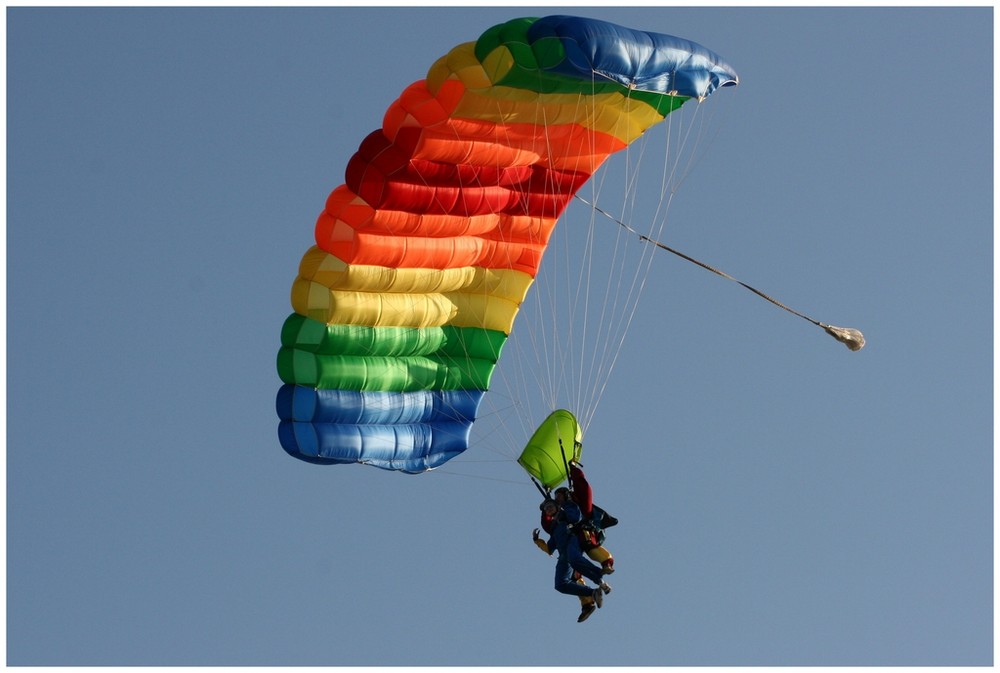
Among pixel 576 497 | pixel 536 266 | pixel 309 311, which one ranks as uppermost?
pixel 536 266

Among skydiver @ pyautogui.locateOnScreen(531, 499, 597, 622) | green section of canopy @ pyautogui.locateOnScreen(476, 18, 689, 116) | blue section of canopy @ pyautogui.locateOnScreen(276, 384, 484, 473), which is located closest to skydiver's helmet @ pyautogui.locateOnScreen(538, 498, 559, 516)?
skydiver @ pyautogui.locateOnScreen(531, 499, 597, 622)

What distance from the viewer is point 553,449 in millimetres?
20422

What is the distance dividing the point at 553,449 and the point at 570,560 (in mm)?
1400

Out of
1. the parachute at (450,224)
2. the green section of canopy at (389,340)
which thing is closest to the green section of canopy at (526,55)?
the parachute at (450,224)

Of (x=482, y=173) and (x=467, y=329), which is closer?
(x=482, y=173)

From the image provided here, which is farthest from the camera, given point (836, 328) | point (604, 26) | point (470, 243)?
point (470, 243)

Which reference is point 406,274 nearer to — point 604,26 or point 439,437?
point 439,437

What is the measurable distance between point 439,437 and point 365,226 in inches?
107

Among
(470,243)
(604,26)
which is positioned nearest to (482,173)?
(470,243)

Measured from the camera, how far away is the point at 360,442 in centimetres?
2086

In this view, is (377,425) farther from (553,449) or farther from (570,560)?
(570,560)

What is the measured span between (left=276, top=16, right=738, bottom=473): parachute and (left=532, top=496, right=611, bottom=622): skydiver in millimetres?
2238

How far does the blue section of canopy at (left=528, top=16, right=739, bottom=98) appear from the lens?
18203mm

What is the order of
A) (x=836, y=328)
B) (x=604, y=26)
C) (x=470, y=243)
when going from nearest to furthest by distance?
(x=604, y=26), (x=836, y=328), (x=470, y=243)
